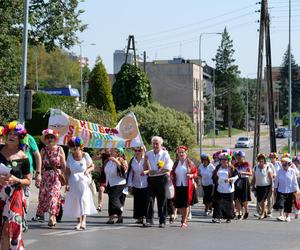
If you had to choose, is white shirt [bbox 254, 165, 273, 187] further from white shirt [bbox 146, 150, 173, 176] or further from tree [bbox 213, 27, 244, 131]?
tree [bbox 213, 27, 244, 131]

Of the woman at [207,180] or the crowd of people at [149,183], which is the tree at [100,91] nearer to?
the woman at [207,180]

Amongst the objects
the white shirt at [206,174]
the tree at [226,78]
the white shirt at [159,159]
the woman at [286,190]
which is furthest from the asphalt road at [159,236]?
the tree at [226,78]

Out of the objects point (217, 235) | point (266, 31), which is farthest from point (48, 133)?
point (266, 31)

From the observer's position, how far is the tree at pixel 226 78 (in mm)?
122625

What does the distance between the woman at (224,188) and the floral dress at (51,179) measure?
4.45m

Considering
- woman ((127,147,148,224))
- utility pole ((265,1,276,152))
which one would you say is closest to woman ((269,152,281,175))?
woman ((127,147,148,224))

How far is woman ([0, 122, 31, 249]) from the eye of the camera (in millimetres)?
8578

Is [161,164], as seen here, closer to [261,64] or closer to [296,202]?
[296,202]

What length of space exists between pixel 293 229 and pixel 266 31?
16.3 m

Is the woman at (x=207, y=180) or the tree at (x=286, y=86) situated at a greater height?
the tree at (x=286, y=86)

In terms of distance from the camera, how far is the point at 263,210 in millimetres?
18766

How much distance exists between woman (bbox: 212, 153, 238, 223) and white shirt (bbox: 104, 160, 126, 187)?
2529 mm

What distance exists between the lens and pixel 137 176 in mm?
15250

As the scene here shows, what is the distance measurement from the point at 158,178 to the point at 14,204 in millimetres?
6284
